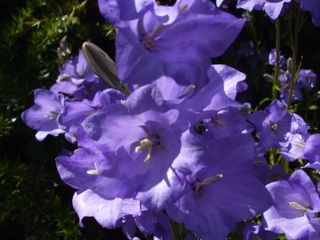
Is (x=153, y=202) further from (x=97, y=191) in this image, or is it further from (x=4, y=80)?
(x=4, y=80)

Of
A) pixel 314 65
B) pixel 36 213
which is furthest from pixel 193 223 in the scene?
pixel 314 65

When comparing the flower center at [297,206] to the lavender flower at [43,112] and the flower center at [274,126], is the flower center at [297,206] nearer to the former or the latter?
the flower center at [274,126]

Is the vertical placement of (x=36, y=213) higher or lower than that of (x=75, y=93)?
lower

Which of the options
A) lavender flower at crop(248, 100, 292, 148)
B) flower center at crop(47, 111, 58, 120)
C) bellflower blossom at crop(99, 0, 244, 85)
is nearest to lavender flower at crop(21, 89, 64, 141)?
flower center at crop(47, 111, 58, 120)

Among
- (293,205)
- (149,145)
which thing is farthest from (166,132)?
(293,205)

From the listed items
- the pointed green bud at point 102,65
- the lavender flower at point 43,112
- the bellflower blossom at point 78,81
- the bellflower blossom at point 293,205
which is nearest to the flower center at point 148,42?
the pointed green bud at point 102,65

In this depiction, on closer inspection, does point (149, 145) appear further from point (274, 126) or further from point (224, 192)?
point (274, 126)

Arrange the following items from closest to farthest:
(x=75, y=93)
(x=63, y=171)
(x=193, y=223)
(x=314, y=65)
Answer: (x=193, y=223)
(x=63, y=171)
(x=75, y=93)
(x=314, y=65)

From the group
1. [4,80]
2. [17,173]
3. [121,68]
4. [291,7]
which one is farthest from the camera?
[4,80]
